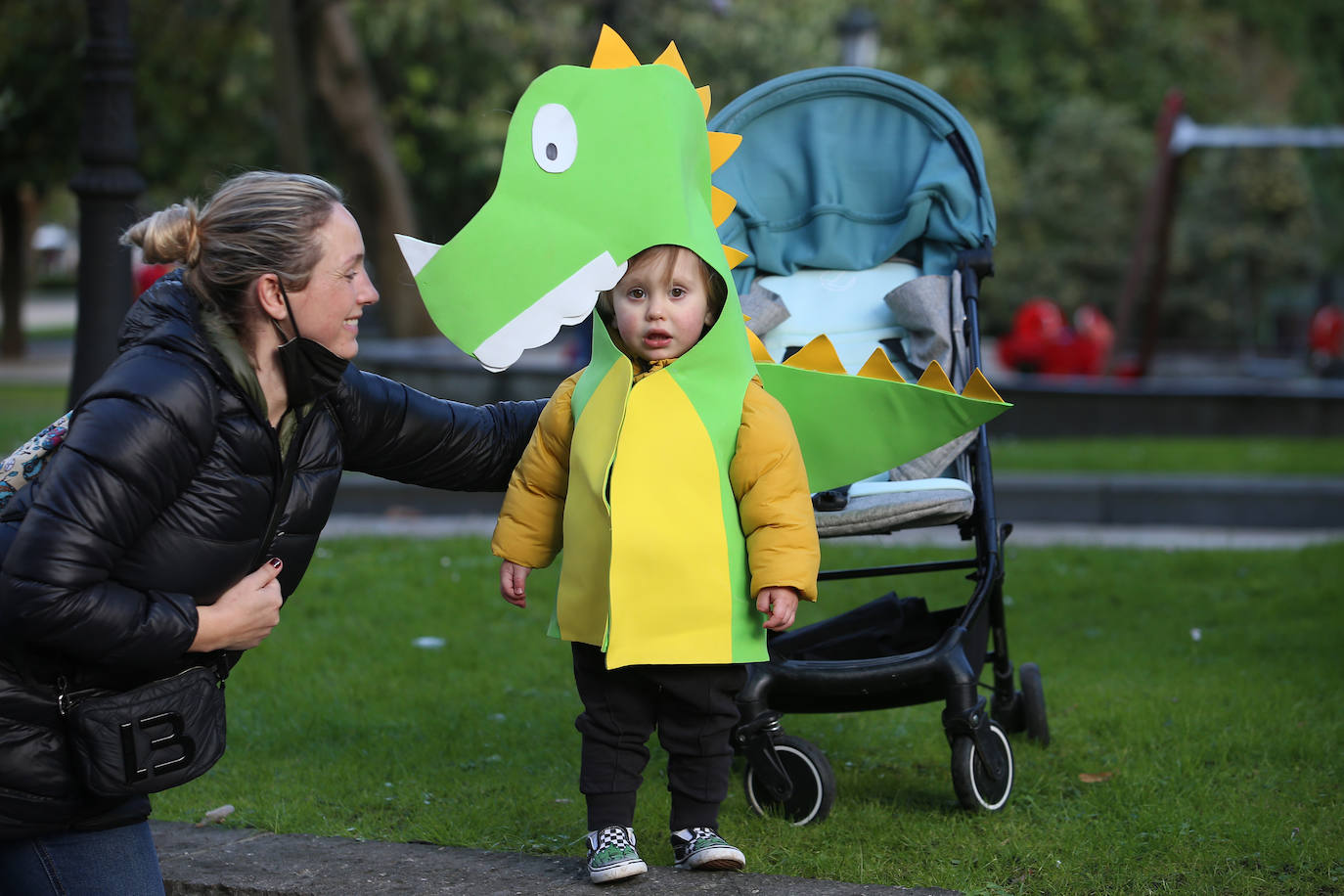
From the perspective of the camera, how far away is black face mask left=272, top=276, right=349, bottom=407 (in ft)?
9.08

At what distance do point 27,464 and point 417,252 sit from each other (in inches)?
35.5

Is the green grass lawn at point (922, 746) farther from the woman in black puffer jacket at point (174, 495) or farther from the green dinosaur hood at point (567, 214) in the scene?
the green dinosaur hood at point (567, 214)

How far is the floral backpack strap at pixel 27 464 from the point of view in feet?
8.83

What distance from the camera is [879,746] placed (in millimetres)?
4469

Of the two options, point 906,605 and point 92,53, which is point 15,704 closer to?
point 906,605

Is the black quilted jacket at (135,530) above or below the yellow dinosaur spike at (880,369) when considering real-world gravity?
below

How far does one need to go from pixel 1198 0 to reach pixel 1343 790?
1173 inches

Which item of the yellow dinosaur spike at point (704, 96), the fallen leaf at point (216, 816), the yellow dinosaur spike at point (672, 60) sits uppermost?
the yellow dinosaur spike at point (672, 60)

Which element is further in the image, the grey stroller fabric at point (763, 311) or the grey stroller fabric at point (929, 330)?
the grey stroller fabric at point (763, 311)

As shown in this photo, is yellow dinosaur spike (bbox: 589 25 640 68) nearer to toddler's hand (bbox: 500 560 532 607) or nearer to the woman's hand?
toddler's hand (bbox: 500 560 532 607)

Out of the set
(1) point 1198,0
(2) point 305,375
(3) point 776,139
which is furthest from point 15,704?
(1) point 1198,0

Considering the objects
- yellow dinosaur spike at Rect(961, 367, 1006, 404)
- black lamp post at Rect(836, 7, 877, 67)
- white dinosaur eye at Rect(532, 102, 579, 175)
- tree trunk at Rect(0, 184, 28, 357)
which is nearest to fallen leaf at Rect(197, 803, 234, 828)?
white dinosaur eye at Rect(532, 102, 579, 175)

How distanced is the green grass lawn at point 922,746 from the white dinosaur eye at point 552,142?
169cm

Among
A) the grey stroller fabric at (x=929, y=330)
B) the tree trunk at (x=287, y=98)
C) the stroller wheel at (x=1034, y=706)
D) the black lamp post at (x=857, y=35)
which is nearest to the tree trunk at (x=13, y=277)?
the tree trunk at (x=287, y=98)
